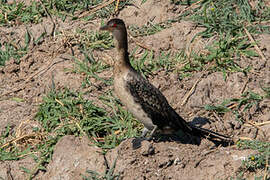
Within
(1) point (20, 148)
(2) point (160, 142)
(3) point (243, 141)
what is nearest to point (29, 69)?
(1) point (20, 148)

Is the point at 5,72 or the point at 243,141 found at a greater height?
the point at 5,72

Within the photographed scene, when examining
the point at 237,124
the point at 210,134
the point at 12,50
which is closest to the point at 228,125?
the point at 237,124

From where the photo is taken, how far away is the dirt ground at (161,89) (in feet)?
16.5

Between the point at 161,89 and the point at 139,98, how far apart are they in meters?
1.05

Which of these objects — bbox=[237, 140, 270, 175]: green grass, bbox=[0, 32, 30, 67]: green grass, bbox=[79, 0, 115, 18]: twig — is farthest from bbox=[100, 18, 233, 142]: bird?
bbox=[79, 0, 115, 18]: twig

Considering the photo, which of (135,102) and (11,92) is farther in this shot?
(11,92)

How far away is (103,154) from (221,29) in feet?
9.36

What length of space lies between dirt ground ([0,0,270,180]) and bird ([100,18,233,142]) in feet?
0.70

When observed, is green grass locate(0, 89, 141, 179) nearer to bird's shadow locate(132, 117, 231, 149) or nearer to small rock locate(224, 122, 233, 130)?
bird's shadow locate(132, 117, 231, 149)

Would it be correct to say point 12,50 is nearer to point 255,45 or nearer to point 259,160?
point 255,45

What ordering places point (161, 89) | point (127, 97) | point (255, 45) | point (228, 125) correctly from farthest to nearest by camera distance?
point (255, 45)
point (161, 89)
point (228, 125)
point (127, 97)

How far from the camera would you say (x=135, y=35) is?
7145 millimetres

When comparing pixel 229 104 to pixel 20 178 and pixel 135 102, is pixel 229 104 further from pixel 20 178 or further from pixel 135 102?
pixel 20 178

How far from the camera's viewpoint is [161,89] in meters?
6.36
